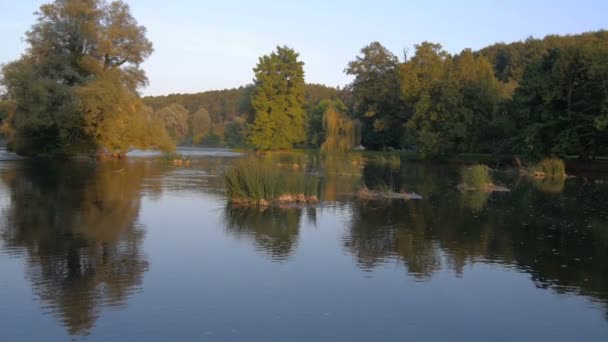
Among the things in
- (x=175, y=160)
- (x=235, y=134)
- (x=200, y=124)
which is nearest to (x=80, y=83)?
(x=175, y=160)

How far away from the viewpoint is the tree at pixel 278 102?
66125 mm

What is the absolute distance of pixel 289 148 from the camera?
68312 millimetres

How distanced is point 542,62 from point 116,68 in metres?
31.7

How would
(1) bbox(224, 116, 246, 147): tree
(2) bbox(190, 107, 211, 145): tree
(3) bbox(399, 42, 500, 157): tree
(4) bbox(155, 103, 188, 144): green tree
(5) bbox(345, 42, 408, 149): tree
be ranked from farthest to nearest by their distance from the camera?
(2) bbox(190, 107, 211, 145): tree, (1) bbox(224, 116, 246, 147): tree, (4) bbox(155, 103, 188, 144): green tree, (5) bbox(345, 42, 408, 149): tree, (3) bbox(399, 42, 500, 157): tree

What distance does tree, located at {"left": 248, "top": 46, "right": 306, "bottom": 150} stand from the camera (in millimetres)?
66125

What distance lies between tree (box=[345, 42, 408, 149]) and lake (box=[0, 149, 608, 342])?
4533 cm

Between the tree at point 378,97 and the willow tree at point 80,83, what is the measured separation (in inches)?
1062

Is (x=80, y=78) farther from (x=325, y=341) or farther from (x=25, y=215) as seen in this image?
(x=325, y=341)

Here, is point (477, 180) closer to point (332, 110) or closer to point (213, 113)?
point (332, 110)

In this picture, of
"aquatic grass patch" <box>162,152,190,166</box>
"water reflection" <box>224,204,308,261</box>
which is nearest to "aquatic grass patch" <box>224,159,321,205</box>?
"water reflection" <box>224,204,308,261</box>

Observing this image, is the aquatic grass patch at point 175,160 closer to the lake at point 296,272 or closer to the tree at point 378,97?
the lake at point 296,272

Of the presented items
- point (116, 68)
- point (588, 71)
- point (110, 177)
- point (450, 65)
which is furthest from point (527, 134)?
point (116, 68)

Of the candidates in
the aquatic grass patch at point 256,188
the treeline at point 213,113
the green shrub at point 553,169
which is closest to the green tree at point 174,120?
the treeline at point 213,113

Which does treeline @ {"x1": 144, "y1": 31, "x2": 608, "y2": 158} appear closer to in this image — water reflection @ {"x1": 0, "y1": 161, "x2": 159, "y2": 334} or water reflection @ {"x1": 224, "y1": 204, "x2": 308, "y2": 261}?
water reflection @ {"x1": 224, "y1": 204, "x2": 308, "y2": 261}
